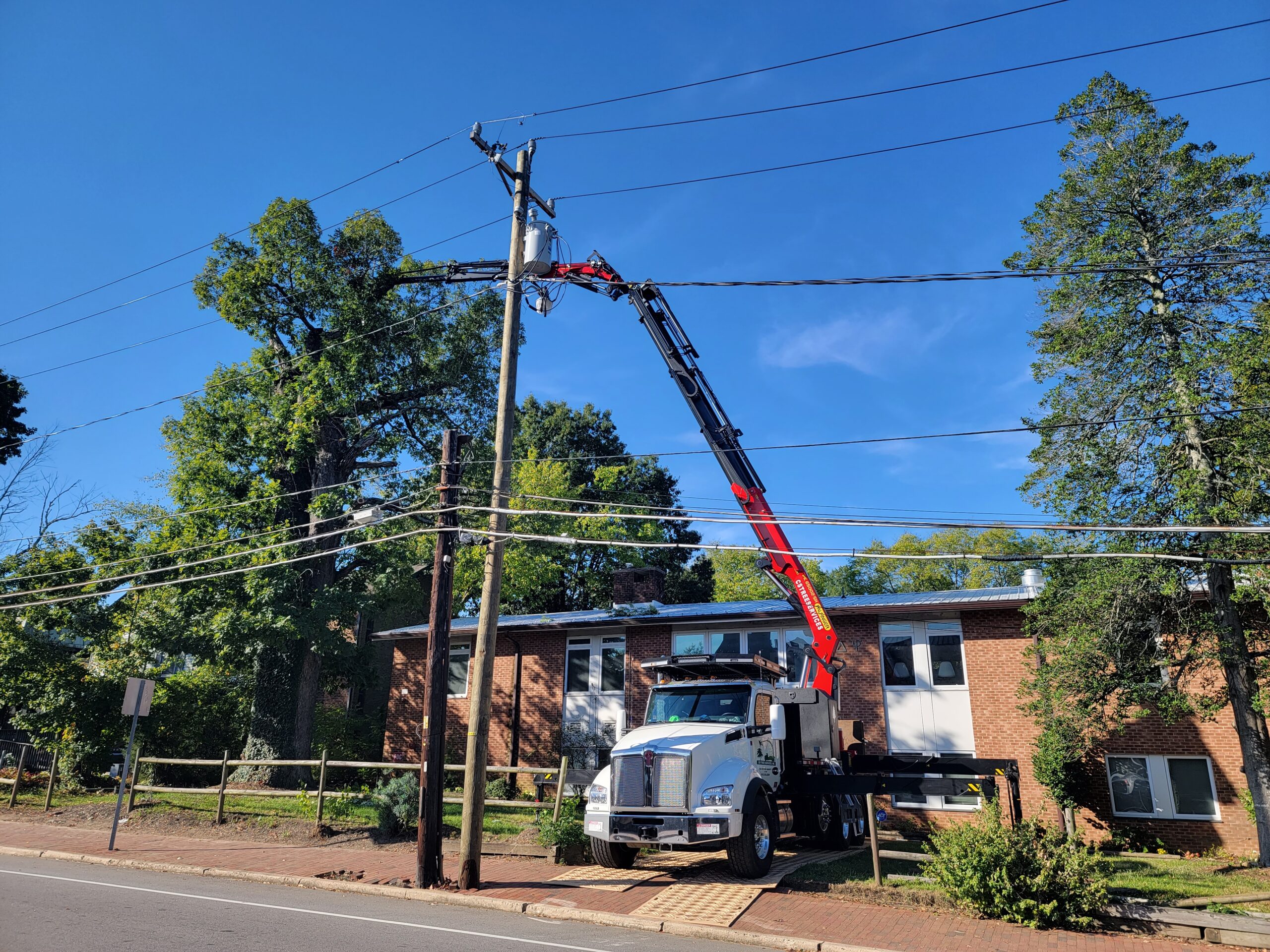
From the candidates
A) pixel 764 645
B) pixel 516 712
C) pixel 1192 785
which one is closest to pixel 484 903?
pixel 764 645

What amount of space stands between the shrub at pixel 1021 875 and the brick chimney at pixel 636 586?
55.9ft

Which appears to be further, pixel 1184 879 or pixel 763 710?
pixel 763 710

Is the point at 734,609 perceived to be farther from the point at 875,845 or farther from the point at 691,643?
the point at 875,845

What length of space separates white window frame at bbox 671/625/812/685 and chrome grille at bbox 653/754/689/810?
10.1 metres

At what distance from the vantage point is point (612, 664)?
2453cm

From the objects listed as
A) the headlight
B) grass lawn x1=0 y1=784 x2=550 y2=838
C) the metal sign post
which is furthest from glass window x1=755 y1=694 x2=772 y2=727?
the metal sign post

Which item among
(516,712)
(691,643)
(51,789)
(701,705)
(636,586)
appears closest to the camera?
(701,705)

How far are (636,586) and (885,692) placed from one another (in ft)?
30.1

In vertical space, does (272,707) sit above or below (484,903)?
above

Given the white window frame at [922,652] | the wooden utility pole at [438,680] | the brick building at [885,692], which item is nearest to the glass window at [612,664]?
the brick building at [885,692]

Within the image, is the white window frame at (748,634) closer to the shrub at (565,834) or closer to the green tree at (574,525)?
the shrub at (565,834)

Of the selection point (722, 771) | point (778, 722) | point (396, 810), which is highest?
point (778, 722)

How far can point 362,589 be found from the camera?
24.4 meters

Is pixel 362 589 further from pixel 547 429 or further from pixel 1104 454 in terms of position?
pixel 547 429
